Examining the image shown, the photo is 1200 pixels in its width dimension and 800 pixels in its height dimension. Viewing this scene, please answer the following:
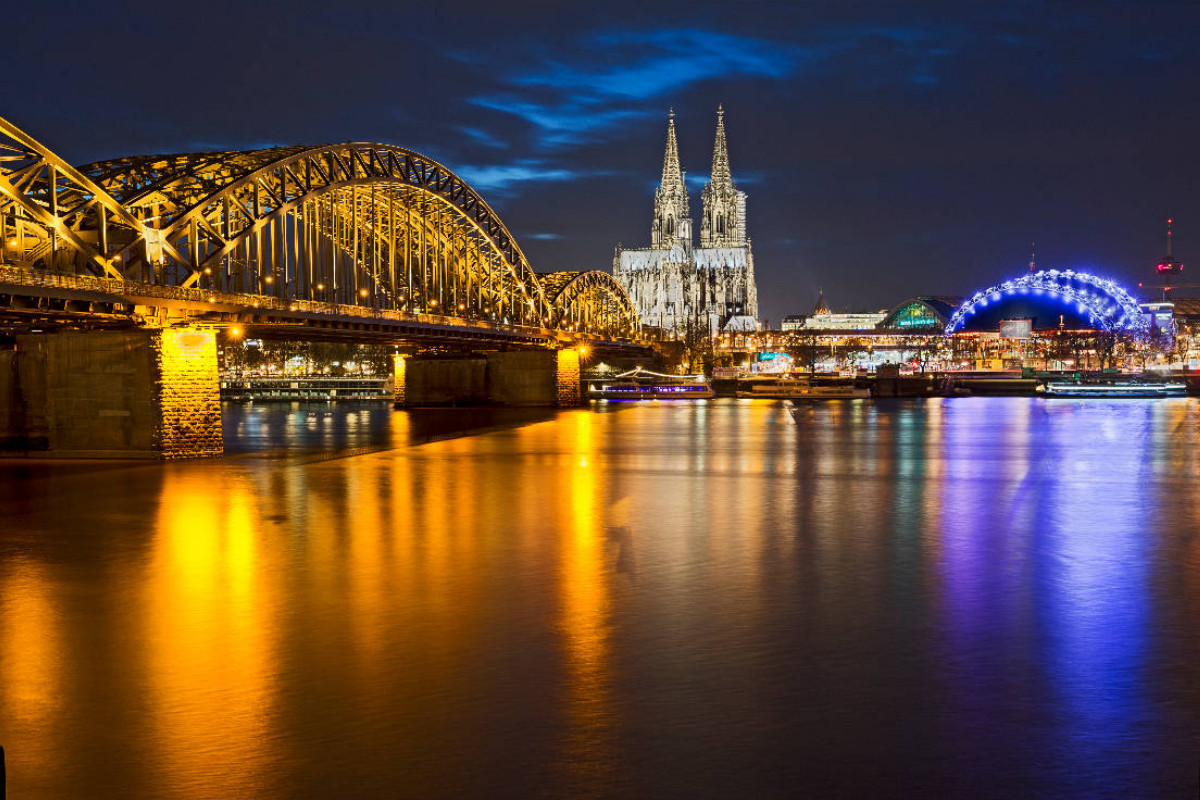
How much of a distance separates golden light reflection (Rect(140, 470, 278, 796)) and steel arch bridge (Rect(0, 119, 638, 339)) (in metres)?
18.7

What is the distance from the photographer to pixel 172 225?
153 feet

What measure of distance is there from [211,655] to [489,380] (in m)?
91.3

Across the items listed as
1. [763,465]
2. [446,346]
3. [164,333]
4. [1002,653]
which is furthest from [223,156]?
[1002,653]

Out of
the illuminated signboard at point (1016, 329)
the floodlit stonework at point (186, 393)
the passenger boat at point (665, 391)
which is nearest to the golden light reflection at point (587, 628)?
the floodlit stonework at point (186, 393)

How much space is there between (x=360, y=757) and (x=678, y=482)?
967 inches

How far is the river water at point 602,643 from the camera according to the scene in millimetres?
9484

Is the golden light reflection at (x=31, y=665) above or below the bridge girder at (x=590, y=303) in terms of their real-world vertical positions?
below

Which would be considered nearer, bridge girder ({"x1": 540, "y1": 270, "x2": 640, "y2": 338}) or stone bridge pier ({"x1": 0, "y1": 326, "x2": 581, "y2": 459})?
stone bridge pier ({"x1": 0, "y1": 326, "x2": 581, "y2": 459})

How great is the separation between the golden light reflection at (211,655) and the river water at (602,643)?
0.06 m

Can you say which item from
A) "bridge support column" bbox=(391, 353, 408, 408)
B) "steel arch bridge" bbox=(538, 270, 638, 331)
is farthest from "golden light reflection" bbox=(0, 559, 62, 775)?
"steel arch bridge" bbox=(538, 270, 638, 331)

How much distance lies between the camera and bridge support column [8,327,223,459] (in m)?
42.0

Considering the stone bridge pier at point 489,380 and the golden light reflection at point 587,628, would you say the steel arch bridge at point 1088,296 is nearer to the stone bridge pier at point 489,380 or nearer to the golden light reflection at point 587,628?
the stone bridge pier at point 489,380

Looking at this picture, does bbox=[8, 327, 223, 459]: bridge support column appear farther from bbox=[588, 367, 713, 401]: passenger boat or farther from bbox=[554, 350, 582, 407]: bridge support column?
bbox=[588, 367, 713, 401]: passenger boat

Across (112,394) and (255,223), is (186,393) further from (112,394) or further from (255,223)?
(255,223)
